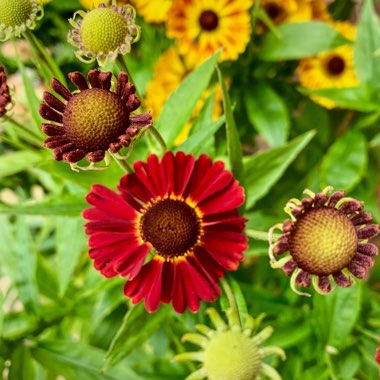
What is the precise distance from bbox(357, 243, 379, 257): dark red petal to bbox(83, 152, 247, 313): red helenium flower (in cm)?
10

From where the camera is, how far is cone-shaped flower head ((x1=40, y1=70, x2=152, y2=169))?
1.48 feet

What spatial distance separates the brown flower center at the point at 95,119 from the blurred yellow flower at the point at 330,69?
0.48m

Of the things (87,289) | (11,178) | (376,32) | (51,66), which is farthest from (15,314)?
(376,32)

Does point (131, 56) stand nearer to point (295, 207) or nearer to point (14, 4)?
point (14, 4)

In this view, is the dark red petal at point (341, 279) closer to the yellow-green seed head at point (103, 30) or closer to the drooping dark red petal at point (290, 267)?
the drooping dark red petal at point (290, 267)

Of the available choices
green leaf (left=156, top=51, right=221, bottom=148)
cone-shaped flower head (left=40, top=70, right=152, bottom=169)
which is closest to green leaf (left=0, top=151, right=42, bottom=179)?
green leaf (left=156, top=51, right=221, bottom=148)

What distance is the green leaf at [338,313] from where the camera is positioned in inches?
26.8

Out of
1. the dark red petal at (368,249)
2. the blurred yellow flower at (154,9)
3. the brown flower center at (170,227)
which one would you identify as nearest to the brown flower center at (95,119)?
the brown flower center at (170,227)

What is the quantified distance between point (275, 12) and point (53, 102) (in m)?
0.49

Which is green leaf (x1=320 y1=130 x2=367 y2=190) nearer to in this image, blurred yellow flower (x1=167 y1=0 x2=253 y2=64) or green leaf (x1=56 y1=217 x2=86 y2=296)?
blurred yellow flower (x1=167 y1=0 x2=253 y2=64)

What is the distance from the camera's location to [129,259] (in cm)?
54

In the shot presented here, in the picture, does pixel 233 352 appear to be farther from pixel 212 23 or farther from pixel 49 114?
pixel 212 23

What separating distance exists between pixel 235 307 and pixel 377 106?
0.39 m

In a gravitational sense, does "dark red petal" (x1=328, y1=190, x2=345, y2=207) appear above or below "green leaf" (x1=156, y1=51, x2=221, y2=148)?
below
